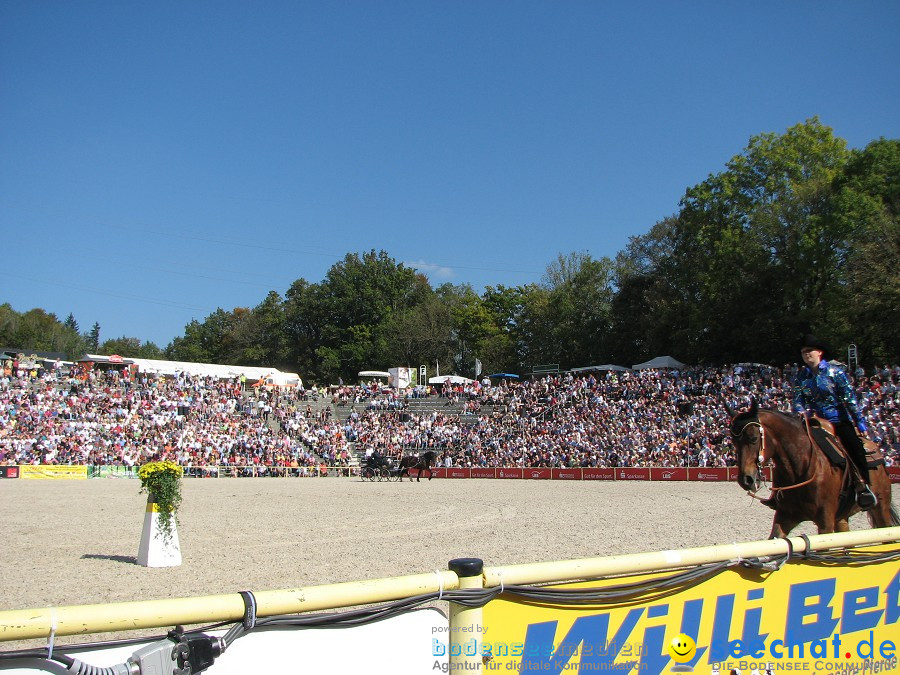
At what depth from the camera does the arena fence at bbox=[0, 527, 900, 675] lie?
2.32m

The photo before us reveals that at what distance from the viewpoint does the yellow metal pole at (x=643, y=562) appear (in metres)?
2.88

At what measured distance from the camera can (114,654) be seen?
2.23 m

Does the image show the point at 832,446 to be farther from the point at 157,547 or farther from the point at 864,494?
the point at 157,547

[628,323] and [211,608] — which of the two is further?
[628,323]

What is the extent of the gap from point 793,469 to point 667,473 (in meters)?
23.5

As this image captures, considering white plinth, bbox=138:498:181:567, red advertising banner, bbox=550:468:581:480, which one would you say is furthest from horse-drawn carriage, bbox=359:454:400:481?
white plinth, bbox=138:498:181:567

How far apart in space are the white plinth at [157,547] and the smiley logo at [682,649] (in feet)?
28.4

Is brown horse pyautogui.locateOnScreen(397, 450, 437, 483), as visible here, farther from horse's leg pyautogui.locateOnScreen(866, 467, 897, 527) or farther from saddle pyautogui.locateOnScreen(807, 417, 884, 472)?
saddle pyautogui.locateOnScreen(807, 417, 884, 472)

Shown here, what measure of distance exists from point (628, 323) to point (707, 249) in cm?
1183

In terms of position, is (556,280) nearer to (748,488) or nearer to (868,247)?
(868,247)

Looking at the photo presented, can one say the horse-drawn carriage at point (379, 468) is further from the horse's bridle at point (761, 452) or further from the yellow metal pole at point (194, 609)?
the yellow metal pole at point (194, 609)

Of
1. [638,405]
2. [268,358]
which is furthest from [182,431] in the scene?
[268,358]

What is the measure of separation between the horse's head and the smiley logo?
10.9 feet

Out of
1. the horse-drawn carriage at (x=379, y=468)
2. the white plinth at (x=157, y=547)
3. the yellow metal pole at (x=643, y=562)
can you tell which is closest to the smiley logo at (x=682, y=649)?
the yellow metal pole at (x=643, y=562)
